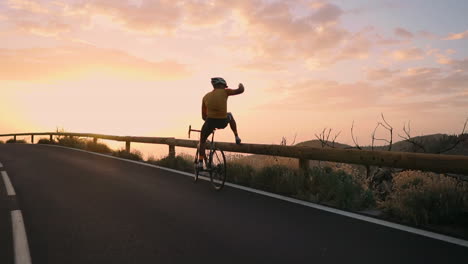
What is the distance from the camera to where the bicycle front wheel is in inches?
364

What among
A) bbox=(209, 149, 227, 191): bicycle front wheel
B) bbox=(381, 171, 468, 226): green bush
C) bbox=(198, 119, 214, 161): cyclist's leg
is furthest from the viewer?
bbox=(198, 119, 214, 161): cyclist's leg

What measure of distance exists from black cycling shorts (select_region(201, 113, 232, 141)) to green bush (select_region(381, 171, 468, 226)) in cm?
381

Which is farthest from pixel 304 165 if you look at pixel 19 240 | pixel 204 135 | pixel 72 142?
pixel 72 142

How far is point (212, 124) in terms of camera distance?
9.36m

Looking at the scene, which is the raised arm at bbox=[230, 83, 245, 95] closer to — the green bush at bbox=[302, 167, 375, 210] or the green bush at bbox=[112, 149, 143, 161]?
the green bush at bbox=[302, 167, 375, 210]

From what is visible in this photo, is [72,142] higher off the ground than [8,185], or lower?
higher

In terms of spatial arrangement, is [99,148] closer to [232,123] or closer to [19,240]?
[232,123]

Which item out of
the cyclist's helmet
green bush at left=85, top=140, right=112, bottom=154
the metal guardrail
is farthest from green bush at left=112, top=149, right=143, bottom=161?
the cyclist's helmet

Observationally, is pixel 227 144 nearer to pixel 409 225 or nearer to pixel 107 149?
pixel 409 225

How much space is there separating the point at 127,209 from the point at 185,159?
6.78 metres

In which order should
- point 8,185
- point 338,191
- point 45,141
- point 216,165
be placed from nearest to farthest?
point 338,191 → point 216,165 → point 8,185 → point 45,141

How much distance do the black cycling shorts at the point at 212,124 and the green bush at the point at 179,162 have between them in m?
3.89

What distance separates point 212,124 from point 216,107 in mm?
398

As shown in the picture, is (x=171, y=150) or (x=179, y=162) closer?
(x=179, y=162)
